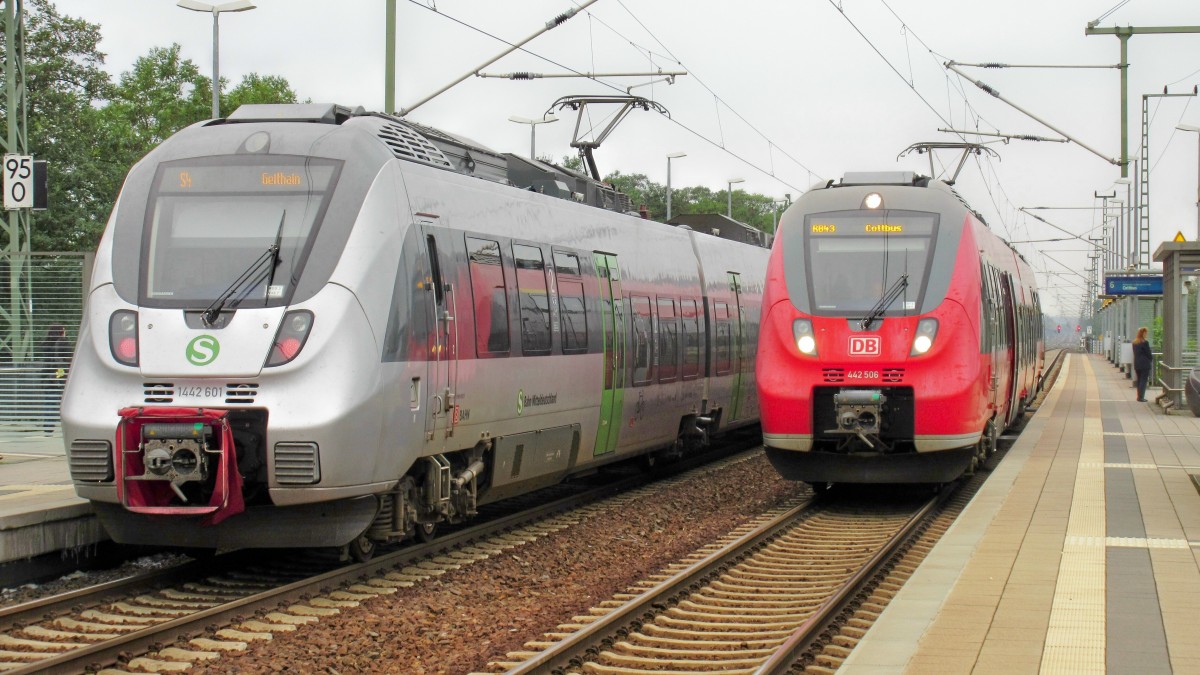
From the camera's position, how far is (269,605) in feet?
29.4

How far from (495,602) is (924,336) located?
19.6 ft

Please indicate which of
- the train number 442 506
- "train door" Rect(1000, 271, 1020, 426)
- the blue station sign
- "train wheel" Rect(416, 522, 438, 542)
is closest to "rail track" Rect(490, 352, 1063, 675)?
the train number 442 506

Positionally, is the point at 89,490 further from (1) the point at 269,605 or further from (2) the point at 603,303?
(2) the point at 603,303

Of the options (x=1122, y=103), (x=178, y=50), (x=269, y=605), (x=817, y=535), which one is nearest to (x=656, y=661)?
(x=269, y=605)

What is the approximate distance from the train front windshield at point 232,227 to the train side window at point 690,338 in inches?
332

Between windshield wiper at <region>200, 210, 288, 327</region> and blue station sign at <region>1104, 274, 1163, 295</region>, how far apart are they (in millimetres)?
31871

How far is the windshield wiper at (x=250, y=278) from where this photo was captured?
9423 mm

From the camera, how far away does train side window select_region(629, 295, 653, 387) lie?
619 inches

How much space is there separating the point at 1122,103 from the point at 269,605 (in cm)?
1824

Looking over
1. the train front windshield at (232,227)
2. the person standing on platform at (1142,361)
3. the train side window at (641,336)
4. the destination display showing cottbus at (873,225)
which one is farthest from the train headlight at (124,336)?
the person standing on platform at (1142,361)

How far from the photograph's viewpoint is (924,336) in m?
13.7

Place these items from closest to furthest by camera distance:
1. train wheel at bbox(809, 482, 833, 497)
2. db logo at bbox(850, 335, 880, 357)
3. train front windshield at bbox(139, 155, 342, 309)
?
train front windshield at bbox(139, 155, 342, 309) → db logo at bbox(850, 335, 880, 357) → train wheel at bbox(809, 482, 833, 497)

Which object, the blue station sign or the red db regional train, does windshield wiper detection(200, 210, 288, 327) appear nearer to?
the red db regional train

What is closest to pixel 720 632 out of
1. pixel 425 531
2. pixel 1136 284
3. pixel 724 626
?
pixel 724 626
